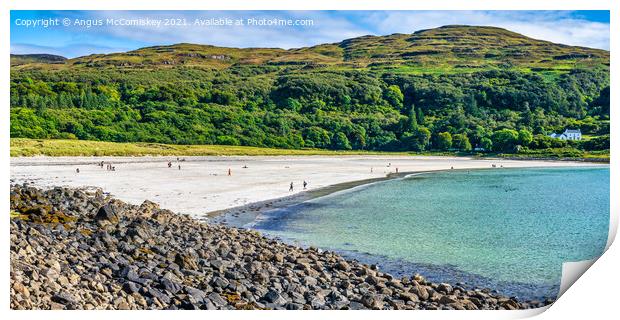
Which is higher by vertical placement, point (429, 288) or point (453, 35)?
point (453, 35)

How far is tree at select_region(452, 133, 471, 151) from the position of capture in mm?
29194

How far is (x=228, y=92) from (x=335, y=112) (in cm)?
413

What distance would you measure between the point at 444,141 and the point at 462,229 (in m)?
12.1

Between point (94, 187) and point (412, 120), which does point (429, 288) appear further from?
point (412, 120)

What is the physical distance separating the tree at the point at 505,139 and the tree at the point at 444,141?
2.12 m

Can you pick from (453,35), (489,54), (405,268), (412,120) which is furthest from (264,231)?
(489,54)

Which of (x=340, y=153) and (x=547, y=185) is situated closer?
(x=340, y=153)

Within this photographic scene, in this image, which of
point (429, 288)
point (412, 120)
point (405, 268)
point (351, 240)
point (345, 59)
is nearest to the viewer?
point (429, 288)

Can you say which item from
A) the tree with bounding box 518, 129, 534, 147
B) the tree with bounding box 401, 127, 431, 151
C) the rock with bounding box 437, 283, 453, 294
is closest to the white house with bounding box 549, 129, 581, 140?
the tree with bounding box 518, 129, 534, 147

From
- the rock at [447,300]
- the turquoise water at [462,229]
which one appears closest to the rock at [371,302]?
the rock at [447,300]

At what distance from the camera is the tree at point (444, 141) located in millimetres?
28219

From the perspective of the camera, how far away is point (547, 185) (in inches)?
1287

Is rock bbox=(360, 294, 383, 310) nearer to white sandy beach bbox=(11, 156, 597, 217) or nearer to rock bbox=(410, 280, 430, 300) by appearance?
rock bbox=(410, 280, 430, 300)

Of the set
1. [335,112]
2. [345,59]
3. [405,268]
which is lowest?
[405,268]
